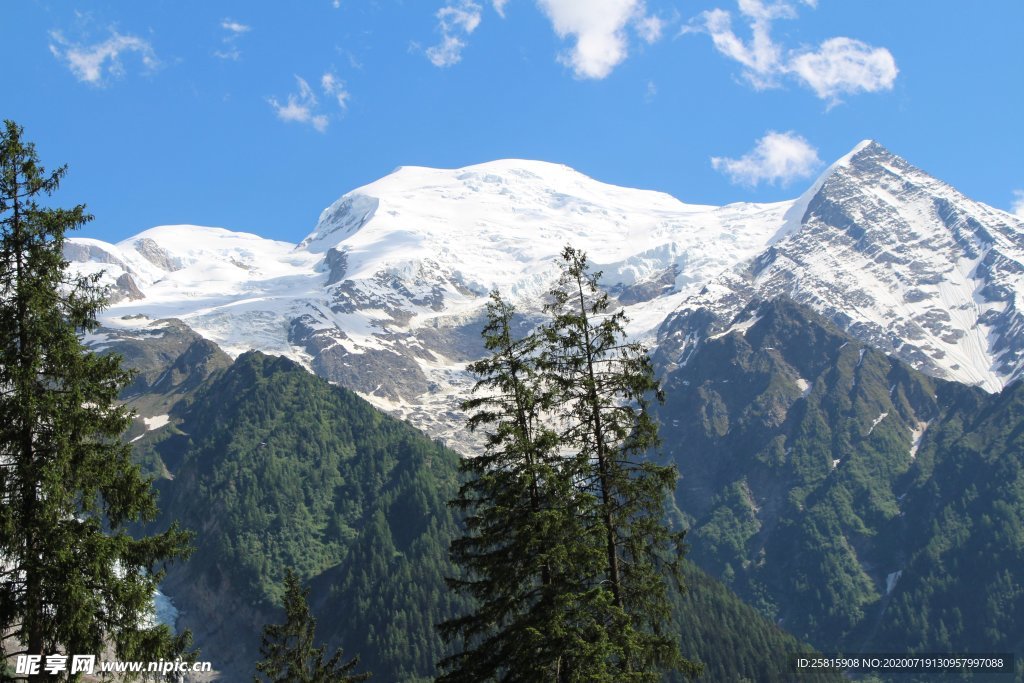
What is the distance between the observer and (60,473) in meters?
23.0

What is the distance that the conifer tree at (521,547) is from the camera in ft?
90.0

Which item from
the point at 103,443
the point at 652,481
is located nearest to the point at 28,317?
the point at 103,443

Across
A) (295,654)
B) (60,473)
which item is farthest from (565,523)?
(295,654)

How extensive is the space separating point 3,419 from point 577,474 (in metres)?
15.0

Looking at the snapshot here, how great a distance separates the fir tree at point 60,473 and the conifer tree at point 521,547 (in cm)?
866

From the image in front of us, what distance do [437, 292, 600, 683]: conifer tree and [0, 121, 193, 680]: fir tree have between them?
8.66 metres

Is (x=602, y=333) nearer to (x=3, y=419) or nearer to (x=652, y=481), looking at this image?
(x=652, y=481)

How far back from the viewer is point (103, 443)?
24.8 metres

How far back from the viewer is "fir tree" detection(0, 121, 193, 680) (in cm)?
2297

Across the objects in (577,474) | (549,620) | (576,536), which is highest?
(577,474)

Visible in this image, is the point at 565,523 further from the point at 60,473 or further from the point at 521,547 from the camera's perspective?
the point at 60,473

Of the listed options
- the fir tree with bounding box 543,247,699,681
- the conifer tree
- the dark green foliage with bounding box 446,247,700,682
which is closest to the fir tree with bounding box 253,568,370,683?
the conifer tree

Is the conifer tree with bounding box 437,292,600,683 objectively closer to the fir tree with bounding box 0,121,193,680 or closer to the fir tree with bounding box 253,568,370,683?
the fir tree with bounding box 0,121,193,680

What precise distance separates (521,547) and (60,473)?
1202cm
